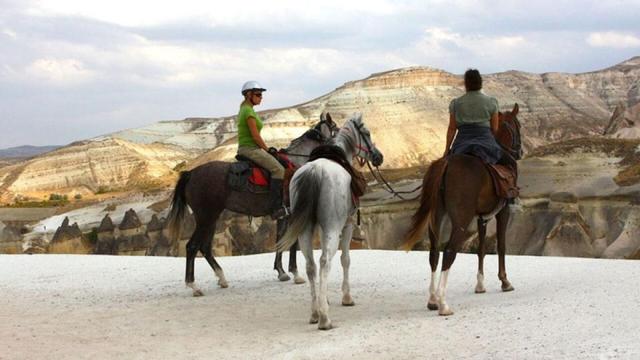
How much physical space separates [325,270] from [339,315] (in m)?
1.30

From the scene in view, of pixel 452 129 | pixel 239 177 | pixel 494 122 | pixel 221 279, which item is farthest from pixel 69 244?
pixel 494 122

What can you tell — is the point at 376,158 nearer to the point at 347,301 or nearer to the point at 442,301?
the point at 347,301

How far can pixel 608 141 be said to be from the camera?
52.6m

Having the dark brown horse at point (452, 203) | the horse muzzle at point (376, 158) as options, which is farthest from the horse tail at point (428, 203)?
the horse muzzle at point (376, 158)

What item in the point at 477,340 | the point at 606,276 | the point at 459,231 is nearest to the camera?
the point at 477,340

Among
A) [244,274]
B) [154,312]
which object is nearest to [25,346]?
[154,312]

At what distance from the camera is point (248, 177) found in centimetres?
1270

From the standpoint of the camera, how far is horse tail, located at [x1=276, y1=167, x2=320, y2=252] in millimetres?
9417

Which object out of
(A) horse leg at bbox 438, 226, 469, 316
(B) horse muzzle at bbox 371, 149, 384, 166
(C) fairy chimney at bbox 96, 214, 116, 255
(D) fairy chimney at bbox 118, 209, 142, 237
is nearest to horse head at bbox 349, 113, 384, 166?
(B) horse muzzle at bbox 371, 149, 384, 166

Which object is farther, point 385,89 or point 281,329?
point 385,89

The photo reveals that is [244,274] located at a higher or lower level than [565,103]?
lower

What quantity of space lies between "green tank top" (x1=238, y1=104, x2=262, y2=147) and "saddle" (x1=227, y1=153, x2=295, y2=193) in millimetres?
350

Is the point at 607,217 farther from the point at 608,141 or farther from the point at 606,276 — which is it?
the point at 606,276

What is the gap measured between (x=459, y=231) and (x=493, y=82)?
504ft
